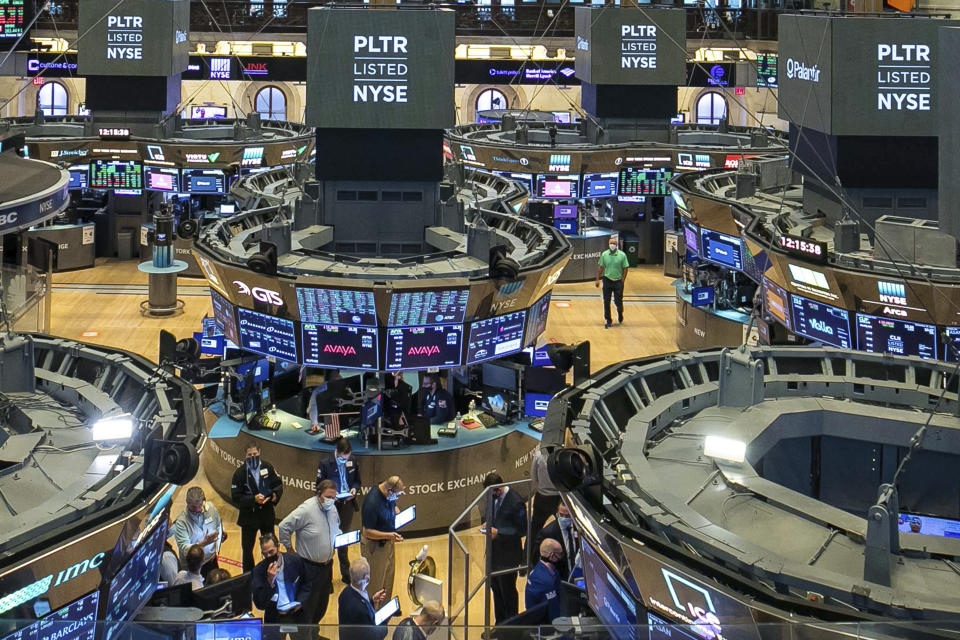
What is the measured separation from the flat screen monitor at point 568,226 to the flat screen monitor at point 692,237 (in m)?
5.96

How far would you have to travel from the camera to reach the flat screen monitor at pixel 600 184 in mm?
27469

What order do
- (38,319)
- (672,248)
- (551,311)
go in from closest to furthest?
(38,319) → (551,311) → (672,248)

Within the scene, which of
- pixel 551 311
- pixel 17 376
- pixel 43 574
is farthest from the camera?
pixel 551 311

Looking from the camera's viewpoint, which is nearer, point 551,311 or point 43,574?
point 43,574

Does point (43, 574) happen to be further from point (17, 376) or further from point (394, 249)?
point (394, 249)

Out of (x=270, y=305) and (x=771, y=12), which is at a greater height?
(x=771, y=12)

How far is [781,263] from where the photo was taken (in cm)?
1541

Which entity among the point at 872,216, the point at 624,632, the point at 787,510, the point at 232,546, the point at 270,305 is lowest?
the point at 232,546

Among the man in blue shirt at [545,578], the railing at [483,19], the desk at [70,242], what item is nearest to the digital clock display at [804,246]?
the man in blue shirt at [545,578]

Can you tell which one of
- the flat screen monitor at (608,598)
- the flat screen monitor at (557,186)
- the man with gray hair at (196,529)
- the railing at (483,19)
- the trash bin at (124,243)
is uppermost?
the railing at (483,19)

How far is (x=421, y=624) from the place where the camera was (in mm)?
8656

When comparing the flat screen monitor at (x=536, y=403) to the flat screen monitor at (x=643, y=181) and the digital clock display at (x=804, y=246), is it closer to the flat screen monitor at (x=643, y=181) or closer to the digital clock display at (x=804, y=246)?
the digital clock display at (x=804, y=246)

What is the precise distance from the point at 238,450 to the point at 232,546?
5.92ft

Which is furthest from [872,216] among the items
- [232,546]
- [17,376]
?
[17,376]
